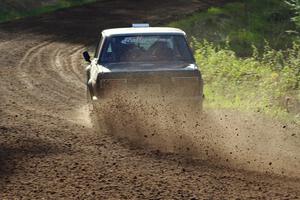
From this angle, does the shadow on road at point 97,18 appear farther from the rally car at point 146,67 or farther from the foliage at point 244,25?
the rally car at point 146,67

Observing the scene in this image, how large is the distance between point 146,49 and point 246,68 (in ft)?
20.7

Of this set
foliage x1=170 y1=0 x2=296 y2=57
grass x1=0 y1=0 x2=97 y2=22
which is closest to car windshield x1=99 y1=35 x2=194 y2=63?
foliage x1=170 y1=0 x2=296 y2=57

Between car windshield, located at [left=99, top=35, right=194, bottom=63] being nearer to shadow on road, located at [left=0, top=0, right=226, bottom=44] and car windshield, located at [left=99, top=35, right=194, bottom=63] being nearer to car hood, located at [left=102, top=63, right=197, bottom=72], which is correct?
car hood, located at [left=102, top=63, right=197, bottom=72]

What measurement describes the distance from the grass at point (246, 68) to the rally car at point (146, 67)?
209 cm

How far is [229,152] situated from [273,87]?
6.10m

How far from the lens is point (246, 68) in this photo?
1688cm

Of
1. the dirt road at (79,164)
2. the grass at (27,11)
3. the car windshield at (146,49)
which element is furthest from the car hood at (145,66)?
the grass at (27,11)

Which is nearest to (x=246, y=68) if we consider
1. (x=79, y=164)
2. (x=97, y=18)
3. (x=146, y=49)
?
(x=146, y=49)

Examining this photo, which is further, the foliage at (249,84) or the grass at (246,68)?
the grass at (246,68)

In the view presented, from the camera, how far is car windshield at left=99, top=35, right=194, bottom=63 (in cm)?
1101

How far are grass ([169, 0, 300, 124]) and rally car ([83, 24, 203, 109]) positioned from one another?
82.3 inches

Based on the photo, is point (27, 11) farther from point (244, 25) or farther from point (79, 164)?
point (79, 164)

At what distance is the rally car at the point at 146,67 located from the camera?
10.2 metres

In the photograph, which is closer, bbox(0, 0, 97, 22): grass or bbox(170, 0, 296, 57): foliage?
bbox(170, 0, 296, 57): foliage
